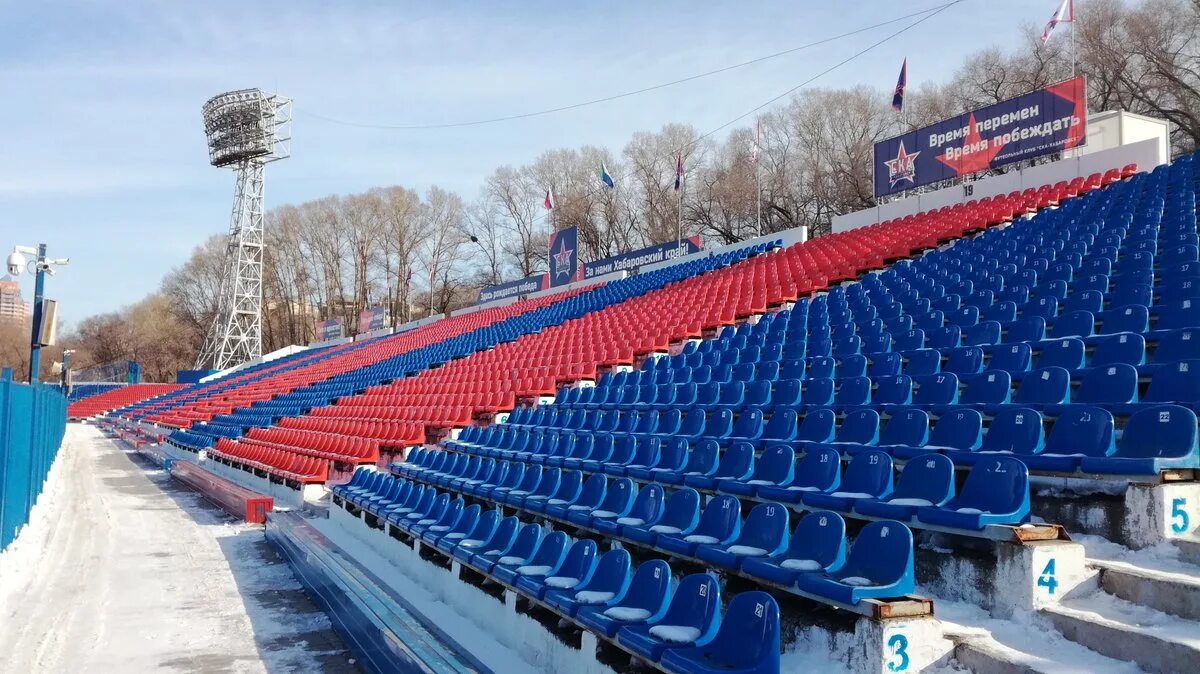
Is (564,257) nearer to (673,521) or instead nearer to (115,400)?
(673,521)

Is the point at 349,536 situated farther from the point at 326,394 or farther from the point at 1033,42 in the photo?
the point at 1033,42

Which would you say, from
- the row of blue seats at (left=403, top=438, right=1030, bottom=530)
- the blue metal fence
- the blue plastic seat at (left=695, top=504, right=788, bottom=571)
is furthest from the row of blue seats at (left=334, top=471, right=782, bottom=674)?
the blue metal fence

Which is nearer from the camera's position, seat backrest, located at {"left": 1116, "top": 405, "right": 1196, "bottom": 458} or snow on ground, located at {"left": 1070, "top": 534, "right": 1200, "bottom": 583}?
snow on ground, located at {"left": 1070, "top": 534, "right": 1200, "bottom": 583}

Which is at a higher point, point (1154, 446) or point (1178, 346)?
point (1178, 346)

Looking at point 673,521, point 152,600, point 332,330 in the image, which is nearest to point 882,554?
point 673,521

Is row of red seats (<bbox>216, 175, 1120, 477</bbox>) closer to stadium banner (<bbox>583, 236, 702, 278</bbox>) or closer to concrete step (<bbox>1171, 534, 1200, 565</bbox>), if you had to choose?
stadium banner (<bbox>583, 236, 702, 278</bbox>)

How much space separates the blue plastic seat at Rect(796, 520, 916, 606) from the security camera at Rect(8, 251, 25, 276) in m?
12.7

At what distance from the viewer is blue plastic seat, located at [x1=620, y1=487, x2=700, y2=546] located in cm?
488

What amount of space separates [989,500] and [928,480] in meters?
0.40

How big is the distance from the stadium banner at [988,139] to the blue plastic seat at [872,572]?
43.5 ft

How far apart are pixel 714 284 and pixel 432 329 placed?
14.8 metres

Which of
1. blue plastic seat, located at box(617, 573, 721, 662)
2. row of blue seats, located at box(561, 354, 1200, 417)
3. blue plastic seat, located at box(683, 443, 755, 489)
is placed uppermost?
row of blue seats, located at box(561, 354, 1200, 417)

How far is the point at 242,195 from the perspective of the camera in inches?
1640

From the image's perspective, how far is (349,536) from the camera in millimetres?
9109
